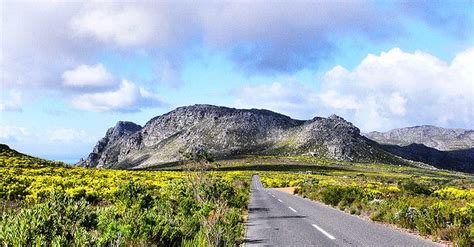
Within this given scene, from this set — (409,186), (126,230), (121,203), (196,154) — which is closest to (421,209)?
(196,154)

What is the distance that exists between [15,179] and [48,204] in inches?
1071

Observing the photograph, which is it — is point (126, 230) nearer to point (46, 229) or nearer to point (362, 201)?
point (46, 229)

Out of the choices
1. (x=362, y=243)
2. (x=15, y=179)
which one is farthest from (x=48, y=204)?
(x=15, y=179)

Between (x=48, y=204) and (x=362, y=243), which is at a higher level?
(x=48, y=204)

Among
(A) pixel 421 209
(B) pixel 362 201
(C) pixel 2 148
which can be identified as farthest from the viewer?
(C) pixel 2 148

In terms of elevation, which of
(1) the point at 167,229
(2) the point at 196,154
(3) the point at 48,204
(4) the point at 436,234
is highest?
(2) the point at 196,154

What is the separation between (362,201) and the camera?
2470 cm

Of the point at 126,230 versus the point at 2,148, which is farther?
the point at 2,148

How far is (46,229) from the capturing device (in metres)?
7.96

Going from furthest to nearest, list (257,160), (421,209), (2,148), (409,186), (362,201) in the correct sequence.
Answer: (257,160) → (2,148) → (409,186) → (362,201) → (421,209)

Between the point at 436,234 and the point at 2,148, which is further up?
the point at 2,148

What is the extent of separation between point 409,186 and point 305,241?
3477 cm

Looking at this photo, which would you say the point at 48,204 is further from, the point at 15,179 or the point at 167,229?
the point at 15,179

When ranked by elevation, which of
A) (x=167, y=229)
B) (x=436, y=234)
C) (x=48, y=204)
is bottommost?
(x=436, y=234)
